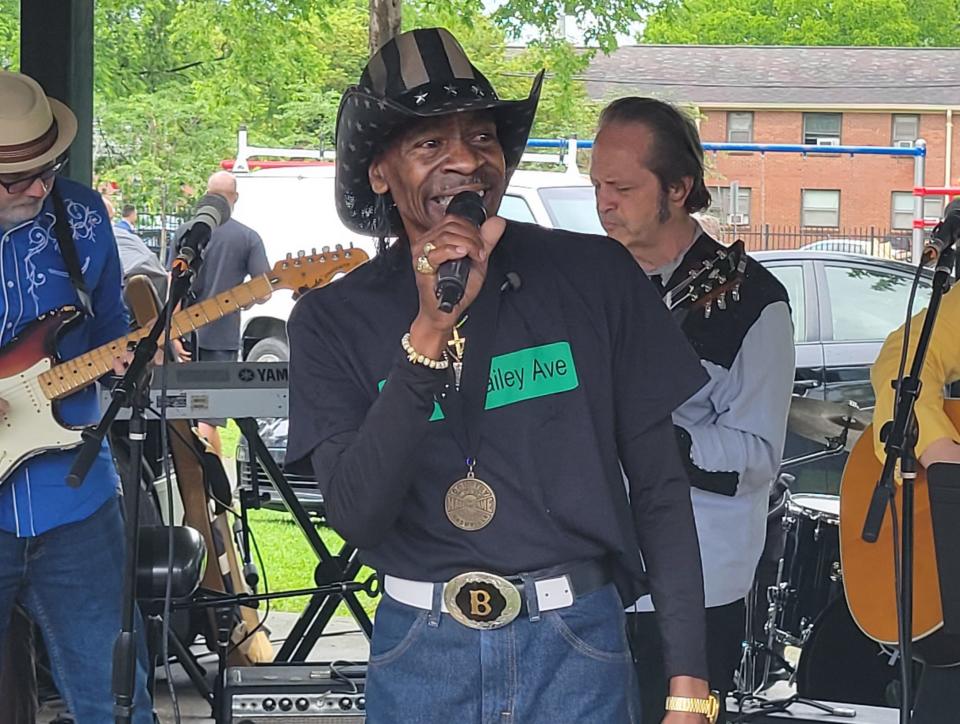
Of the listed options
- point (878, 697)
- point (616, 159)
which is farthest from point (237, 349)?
point (616, 159)

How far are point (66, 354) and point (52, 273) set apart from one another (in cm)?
25

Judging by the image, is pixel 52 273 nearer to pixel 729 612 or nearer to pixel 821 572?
pixel 729 612

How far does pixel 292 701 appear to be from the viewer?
151 inches

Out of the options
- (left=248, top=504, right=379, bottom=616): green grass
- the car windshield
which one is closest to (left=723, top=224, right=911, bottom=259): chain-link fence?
the car windshield

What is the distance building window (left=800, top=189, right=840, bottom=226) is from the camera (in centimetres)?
3196

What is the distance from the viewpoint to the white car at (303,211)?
9.59 meters

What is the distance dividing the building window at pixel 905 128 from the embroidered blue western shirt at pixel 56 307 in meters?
30.2

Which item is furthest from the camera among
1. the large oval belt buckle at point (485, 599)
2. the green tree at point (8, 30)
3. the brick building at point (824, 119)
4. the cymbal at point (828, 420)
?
the brick building at point (824, 119)

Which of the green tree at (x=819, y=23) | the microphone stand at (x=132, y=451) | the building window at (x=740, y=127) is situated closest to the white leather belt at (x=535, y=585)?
the microphone stand at (x=132, y=451)

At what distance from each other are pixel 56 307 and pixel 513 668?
183 centimetres

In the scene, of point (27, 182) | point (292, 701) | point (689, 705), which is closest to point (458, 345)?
point (689, 705)

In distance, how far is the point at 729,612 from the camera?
292cm

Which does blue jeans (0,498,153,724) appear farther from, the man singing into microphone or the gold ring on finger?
the gold ring on finger

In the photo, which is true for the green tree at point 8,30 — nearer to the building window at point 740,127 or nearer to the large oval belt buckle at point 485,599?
the large oval belt buckle at point 485,599
